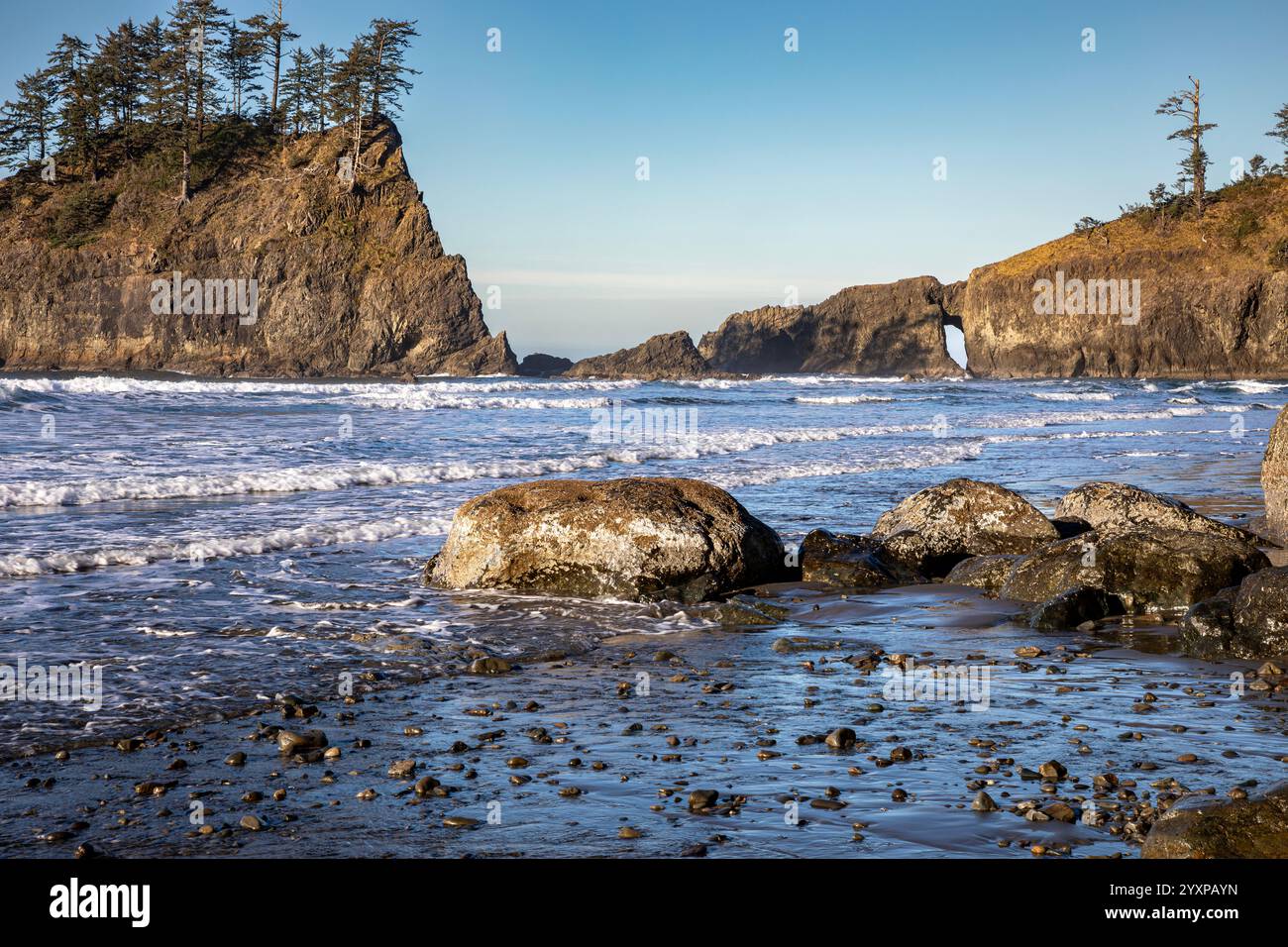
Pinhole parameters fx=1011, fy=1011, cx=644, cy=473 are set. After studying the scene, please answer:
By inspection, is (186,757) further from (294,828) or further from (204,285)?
(204,285)

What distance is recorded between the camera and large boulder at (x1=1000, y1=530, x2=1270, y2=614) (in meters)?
7.83

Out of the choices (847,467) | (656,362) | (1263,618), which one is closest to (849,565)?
(1263,618)

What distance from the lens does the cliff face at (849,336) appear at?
4338 inches

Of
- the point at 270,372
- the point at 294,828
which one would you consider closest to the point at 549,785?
the point at 294,828

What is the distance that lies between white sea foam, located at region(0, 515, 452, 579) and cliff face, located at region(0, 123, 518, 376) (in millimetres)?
66626

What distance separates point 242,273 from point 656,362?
37744mm

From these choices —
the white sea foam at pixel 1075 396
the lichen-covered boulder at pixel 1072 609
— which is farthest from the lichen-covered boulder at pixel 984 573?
the white sea foam at pixel 1075 396

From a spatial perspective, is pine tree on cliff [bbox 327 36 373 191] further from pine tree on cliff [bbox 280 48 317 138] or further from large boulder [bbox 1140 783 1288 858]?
large boulder [bbox 1140 783 1288 858]

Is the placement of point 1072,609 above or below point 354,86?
below

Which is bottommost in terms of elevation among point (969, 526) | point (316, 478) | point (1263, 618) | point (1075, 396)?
point (1263, 618)

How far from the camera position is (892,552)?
1001cm

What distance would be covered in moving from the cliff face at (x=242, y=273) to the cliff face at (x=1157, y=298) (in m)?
42.1

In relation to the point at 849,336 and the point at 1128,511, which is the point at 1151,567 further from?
the point at 849,336

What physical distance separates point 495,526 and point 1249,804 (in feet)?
22.1
